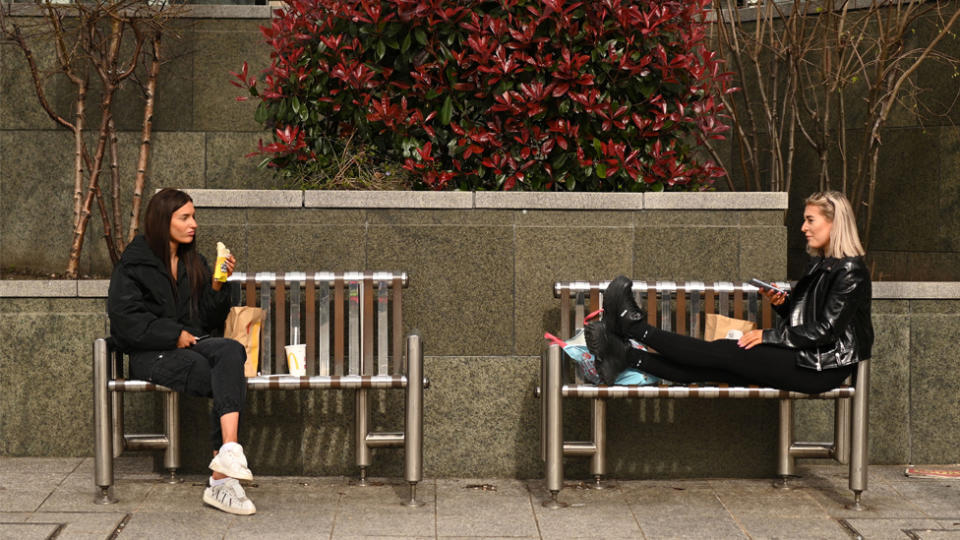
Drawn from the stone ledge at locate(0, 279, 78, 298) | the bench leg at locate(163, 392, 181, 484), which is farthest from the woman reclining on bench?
the stone ledge at locate(0, 279, 78, 298)

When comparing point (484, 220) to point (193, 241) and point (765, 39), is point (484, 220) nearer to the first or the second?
point (193, 241)

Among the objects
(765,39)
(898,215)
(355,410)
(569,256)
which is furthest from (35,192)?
(898,215)

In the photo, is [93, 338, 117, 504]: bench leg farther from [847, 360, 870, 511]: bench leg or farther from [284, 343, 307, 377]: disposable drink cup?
[847, 360, 870, 511]: bench leg

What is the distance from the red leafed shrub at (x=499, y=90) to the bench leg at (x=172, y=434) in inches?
59.3

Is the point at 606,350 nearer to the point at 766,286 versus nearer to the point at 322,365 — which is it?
Result: the point at 766,286

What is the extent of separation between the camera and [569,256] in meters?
6.50

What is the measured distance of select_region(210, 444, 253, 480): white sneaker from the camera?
5.59 metres

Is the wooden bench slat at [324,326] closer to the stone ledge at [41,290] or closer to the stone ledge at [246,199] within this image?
the stone ledge at [246,199]

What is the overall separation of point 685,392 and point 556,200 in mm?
1306

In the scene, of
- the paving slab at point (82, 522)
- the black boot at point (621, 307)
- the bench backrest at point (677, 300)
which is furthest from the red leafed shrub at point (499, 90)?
the paving slab at point (82, 522)

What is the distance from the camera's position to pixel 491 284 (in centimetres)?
650

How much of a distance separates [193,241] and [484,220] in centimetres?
154

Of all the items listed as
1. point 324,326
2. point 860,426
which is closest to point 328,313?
point 324,326

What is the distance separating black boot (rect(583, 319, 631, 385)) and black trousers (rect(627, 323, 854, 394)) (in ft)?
0.26
